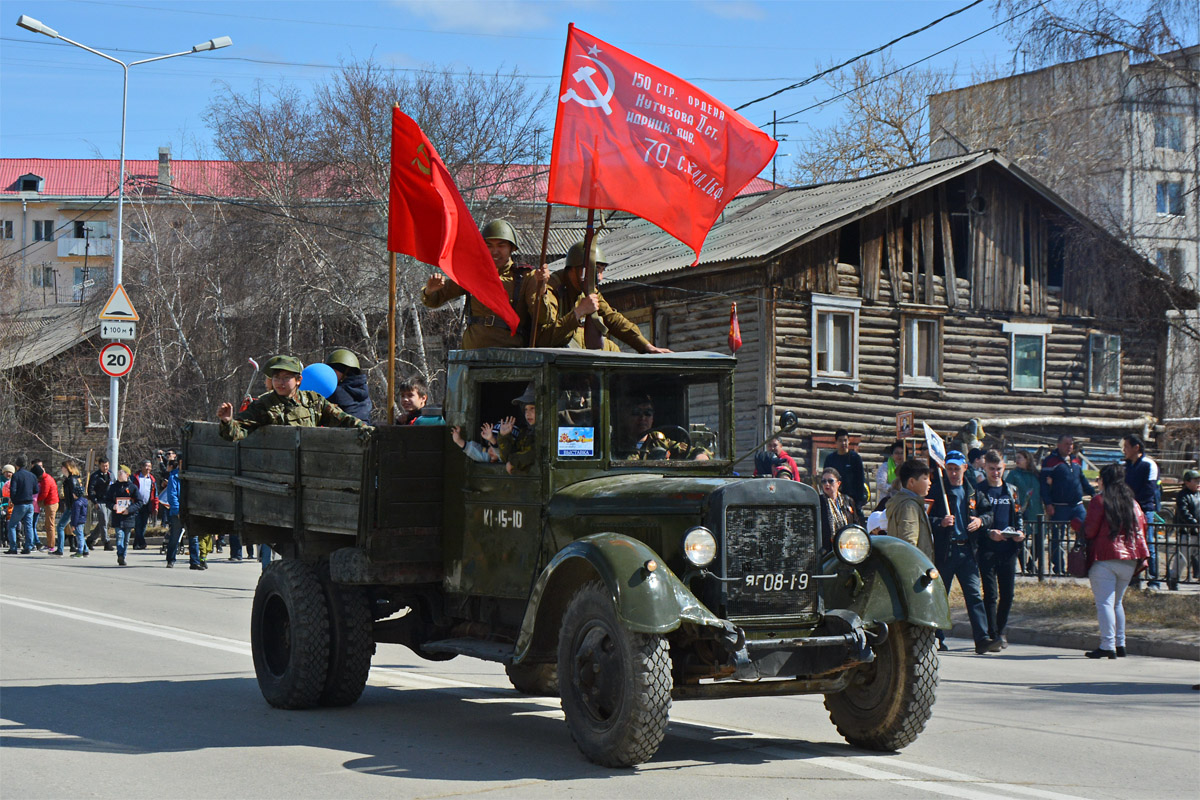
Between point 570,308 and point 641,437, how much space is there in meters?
1.58

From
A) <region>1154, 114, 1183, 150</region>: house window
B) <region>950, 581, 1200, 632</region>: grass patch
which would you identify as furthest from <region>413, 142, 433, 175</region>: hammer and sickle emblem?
<region>1154, 114, 1183, 150</region>: house window

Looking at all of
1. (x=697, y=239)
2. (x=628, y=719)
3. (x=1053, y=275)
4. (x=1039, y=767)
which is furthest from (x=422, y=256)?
(x=1053, y=275)

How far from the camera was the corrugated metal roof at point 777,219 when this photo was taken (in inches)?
1190

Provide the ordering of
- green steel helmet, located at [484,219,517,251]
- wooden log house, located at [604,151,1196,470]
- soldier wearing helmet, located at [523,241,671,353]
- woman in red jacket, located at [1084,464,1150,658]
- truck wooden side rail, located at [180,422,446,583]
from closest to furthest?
truck wooden side rail, located at [180,422,446,583] → soldier wearing helmet, located at [523,241,671,353] → green steel helmet, located at [484,219,517,251] → woman in red jacket, located at [1084,464,1150,658] → wooden log house, located at [604,151,1196,470]

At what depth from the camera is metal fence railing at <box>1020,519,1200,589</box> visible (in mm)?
16766

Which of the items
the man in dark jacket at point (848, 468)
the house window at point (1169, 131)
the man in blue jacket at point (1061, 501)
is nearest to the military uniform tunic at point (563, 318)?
the man in dark jacket at point (848, 468)

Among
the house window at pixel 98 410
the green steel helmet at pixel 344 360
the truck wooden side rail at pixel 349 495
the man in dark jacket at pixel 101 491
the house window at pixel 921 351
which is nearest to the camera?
the truck wooden side rail at pixel 349 495

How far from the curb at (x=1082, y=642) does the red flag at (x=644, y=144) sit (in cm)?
540

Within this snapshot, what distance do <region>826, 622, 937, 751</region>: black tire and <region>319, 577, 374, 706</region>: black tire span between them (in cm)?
326

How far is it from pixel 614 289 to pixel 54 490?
1371 cm

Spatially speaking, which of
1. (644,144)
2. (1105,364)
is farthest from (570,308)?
(1105,364)

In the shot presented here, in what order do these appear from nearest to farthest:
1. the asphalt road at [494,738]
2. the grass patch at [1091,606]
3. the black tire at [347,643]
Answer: the asphalt road at [494,738] < the black tire at [347,643] < the grass patch at [1091,606]

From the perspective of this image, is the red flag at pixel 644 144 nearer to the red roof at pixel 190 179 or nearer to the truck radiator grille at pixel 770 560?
the truck radiator grille at pixel 770 560

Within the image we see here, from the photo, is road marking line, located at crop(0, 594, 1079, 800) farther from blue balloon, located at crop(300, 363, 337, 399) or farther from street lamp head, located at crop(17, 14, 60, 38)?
street lamp head, located at crop(17, 14, 60, 38)
